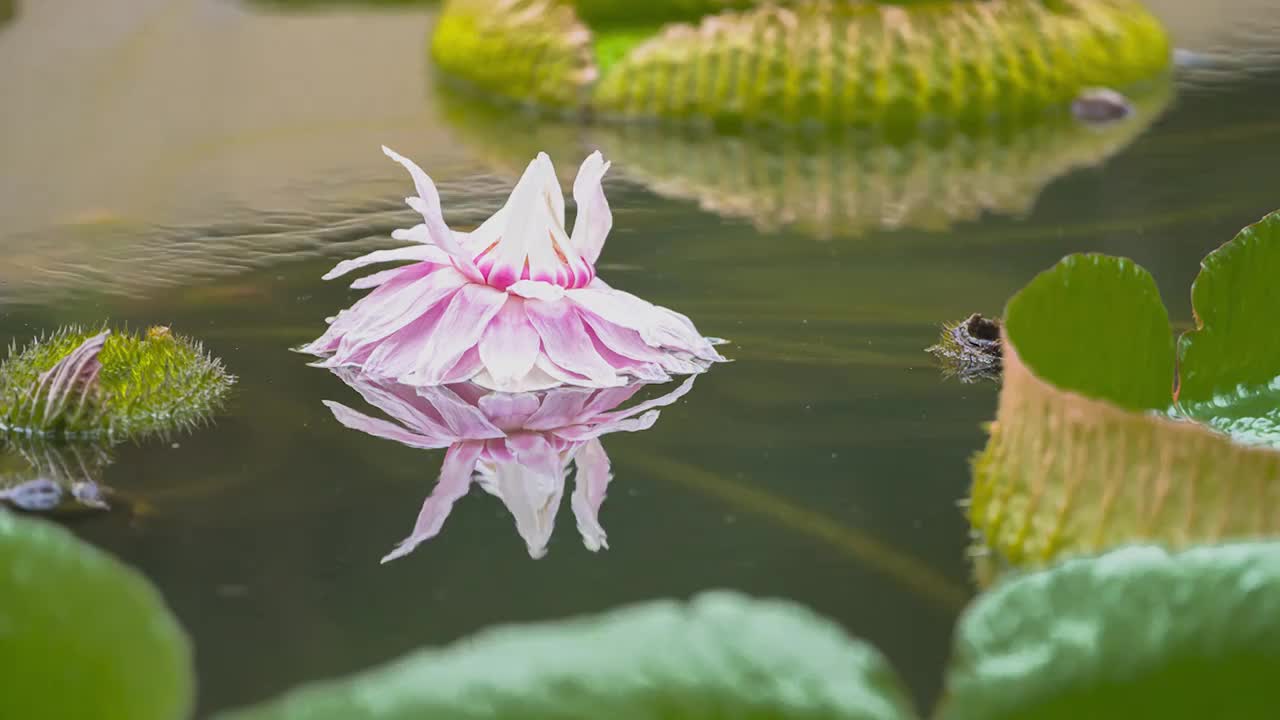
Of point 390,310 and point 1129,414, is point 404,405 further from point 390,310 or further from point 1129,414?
point 1129,414

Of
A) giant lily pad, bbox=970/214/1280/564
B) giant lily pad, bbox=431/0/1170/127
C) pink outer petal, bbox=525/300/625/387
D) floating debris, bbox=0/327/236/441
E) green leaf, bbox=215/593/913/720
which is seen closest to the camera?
green leaf, bbox=215/593/913/720

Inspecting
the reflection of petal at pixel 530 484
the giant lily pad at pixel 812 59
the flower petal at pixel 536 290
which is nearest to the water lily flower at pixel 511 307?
the flower petal at pixel 536 290

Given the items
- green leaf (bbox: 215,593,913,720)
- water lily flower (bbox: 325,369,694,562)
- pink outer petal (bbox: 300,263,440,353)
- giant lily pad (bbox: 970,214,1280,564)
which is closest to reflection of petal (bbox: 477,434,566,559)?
water lily flower (bbox: 325,369,694,562)

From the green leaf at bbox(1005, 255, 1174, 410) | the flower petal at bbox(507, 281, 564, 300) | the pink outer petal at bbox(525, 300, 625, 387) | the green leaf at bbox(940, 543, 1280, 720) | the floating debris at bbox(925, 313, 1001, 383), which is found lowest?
the floating debris at bbox(925, 313, 1001, 383)

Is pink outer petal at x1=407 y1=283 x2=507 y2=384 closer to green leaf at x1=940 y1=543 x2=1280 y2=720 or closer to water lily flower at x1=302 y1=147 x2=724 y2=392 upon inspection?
water lily flower at x1=302 y1=147 x2=724 y2=392

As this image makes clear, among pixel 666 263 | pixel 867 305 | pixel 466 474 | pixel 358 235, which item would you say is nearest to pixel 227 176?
pixel 358 235

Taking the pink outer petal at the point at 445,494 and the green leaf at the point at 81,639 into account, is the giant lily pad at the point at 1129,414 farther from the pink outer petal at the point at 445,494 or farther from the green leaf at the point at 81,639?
the green leaf at the point at 81,639

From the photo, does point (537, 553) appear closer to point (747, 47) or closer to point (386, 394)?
point (386, 394)
